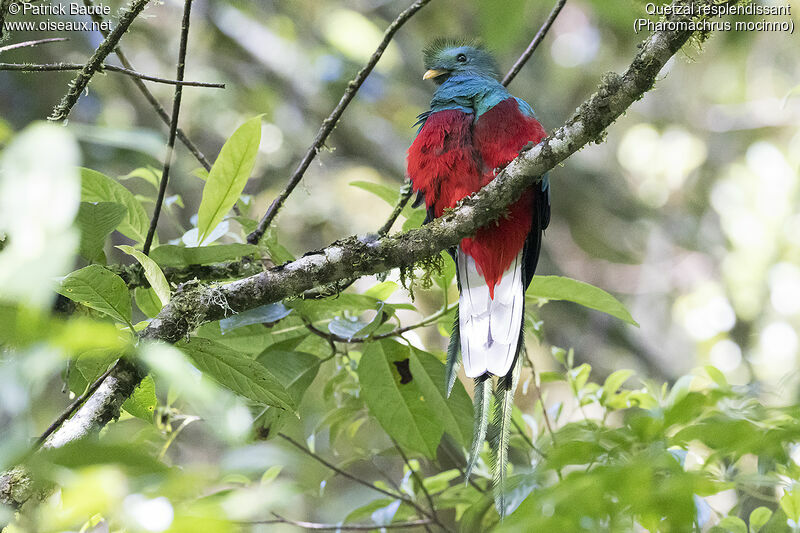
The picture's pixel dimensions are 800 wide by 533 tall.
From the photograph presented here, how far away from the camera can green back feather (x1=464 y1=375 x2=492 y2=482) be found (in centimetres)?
163

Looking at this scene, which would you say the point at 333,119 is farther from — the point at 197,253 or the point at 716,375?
the point at 716,375

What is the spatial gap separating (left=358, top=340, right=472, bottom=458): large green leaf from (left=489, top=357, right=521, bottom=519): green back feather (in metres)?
0.08

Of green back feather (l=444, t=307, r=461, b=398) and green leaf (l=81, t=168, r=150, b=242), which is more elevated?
green leaf (l=81, t=168, r=150, b=242)

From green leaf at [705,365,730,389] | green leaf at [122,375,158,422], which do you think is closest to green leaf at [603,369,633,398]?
green leaf at [705,365,730,389]

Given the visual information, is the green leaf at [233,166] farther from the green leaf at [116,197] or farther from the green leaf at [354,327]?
the green leaf at [354,327]

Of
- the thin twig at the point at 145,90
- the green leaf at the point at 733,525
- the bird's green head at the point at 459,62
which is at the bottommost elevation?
the green leaf at the point at 733,525

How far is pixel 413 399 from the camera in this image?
178 cm

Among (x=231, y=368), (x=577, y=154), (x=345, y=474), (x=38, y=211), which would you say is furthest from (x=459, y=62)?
(x=577, y=154)

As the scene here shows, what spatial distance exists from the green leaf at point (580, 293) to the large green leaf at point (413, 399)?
0.35 meters

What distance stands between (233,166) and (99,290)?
465 millimetres

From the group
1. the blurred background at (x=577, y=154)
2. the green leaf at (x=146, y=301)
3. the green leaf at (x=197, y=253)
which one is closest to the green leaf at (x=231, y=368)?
the green leaf at (x=197, y=253)

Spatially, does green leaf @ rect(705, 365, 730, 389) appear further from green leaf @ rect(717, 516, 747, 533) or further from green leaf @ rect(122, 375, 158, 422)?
green leaf @ rect(122, 375, 158, 422)

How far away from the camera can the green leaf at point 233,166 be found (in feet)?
5.08

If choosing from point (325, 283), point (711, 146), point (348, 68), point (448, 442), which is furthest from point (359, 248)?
point (711, 146)
